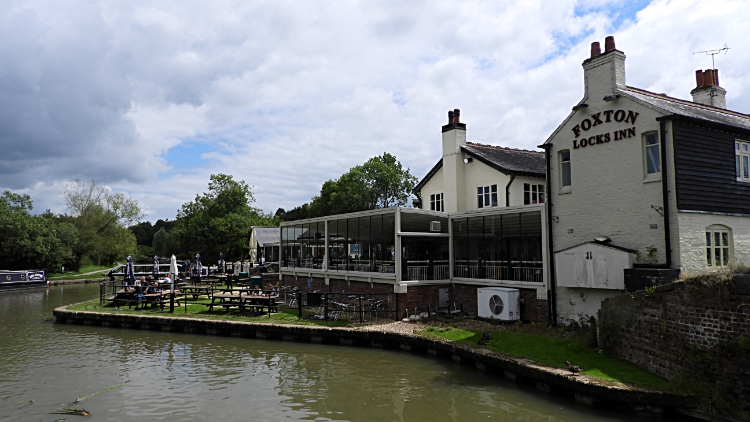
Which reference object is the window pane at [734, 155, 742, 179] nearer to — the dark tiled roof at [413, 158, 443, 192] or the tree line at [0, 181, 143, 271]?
the dark tiled roof at [413, 158, 443, 192]

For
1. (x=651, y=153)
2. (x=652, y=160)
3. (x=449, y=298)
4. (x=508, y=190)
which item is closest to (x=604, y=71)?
(x=651, y=153)

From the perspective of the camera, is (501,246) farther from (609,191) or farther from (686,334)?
(686,334)

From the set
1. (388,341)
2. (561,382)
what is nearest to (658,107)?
(561,382)

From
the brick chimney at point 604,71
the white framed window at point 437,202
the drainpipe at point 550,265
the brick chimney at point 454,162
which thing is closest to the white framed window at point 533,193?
the brick chimney at point 454,162

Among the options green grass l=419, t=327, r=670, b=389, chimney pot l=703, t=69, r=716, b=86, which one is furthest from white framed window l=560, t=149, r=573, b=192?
chimney pot l=703, t=69, r=716, b=86

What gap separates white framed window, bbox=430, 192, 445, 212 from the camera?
24703mm

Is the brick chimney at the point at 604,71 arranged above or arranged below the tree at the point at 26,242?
above

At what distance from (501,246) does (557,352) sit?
18.2ft

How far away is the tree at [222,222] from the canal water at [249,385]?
3819cm

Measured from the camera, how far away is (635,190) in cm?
1373

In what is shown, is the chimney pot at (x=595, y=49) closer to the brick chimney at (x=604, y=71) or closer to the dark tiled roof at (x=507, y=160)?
the brick chimney at (x=604, y=71)

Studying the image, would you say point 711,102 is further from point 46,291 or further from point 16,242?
point 16,242

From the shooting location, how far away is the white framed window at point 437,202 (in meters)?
24.7

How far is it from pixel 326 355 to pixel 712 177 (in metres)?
12.6
